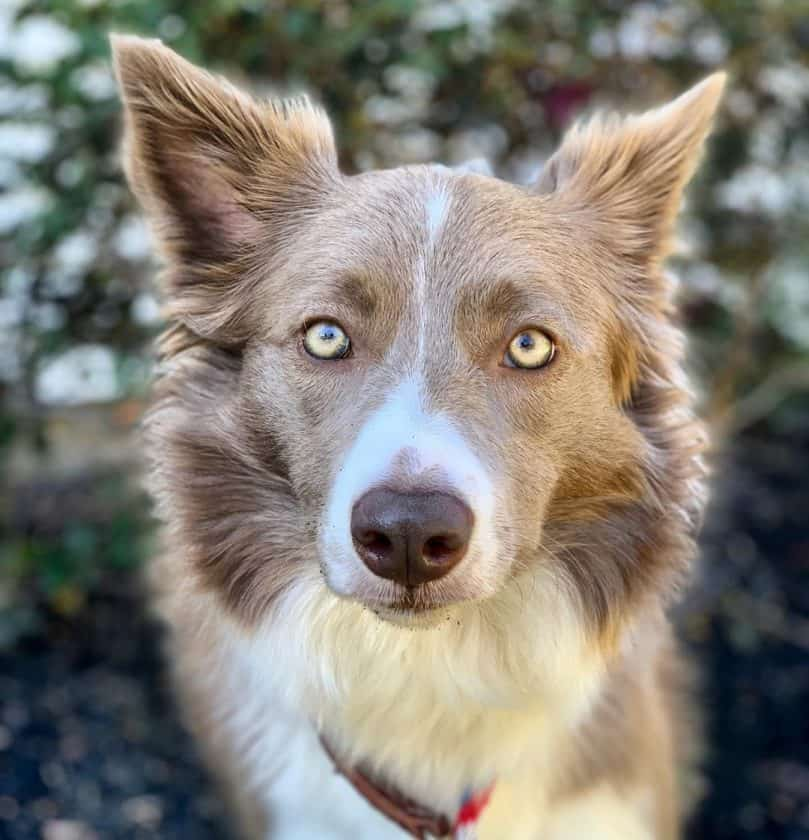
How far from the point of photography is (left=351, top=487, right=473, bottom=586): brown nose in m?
2.04

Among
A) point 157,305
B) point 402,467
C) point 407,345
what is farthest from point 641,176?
point 157,305

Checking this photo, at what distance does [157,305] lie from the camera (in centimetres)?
324

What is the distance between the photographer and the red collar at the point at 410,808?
272 centimetres

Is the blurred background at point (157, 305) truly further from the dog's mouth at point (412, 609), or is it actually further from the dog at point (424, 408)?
the dog's mouth at point (412, 609)

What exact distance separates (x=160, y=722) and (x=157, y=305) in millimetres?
1812

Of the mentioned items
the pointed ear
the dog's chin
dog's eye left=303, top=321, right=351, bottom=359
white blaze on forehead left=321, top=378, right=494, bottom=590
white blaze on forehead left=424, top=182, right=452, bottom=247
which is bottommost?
the dog's chin

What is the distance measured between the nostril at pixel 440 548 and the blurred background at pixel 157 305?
1.90 meters

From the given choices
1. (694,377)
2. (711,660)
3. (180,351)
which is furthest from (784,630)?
(180,351)

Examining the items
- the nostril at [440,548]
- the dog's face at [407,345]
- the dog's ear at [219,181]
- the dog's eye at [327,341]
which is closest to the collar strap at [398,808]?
the dog's face at [407,345]

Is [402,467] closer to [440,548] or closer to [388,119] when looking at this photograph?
[440,548]

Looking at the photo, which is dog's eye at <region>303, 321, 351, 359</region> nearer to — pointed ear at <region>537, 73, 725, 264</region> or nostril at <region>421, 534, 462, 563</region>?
nostril at <region>421, 534, 462, 563</region>

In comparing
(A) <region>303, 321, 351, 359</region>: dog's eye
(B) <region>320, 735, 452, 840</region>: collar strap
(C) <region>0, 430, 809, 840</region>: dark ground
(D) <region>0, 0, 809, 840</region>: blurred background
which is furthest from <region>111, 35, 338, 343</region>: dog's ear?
(C) <region>0, 430, 809, 840</region>: dark ground

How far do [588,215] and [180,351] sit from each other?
3.49 ft

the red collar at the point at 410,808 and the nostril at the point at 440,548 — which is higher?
the nostril at the point at 440,548
